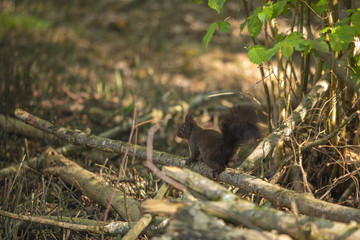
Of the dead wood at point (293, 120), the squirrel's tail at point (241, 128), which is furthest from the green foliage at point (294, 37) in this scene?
the squirrel's tail at point (241, 128)

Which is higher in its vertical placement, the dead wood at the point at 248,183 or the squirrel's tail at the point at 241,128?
the squirrel's tail at the point at 241,128

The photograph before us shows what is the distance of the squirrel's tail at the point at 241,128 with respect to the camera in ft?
10.9

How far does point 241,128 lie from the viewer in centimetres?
333

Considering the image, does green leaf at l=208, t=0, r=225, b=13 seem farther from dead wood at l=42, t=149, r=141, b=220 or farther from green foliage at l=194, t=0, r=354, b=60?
dead wood at l=42, t=149, r=141, b=220

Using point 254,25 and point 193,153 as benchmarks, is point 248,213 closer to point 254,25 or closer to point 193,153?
point 254,25

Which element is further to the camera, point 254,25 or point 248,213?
point 254,25

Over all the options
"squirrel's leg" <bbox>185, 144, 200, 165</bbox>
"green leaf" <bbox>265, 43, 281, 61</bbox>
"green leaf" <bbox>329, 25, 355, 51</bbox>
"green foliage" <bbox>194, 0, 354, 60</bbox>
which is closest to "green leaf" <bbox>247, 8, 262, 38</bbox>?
"green foliage" <bbox>194, 0, 354, 60</bbox>

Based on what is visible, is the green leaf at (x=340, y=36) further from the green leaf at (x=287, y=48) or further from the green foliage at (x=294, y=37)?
the green leaf at (x=287, y=48)

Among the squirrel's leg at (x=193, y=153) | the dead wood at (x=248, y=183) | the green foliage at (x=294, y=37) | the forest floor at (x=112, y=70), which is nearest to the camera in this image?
the dead wood at (x=248, y=183)

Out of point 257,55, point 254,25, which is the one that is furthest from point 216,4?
point 257,55

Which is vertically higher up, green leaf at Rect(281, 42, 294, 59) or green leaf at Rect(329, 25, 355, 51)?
green leaf at Rect(329, 25, 355, 51)

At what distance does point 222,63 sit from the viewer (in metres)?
9.45

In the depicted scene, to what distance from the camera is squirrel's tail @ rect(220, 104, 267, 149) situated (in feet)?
10.9

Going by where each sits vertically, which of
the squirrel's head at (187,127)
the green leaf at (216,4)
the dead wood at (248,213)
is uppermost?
the green leaf at (216,4)
